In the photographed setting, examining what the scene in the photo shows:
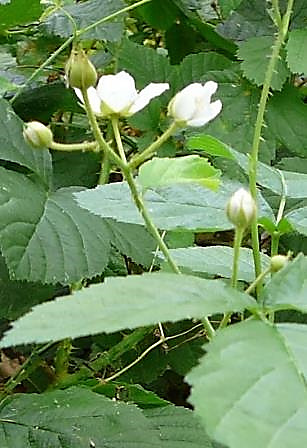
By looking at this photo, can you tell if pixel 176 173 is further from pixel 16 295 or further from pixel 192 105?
pixel 16 295

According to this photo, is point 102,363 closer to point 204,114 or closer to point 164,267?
point 164,267

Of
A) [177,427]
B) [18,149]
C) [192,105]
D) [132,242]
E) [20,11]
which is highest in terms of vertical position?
[192,105]

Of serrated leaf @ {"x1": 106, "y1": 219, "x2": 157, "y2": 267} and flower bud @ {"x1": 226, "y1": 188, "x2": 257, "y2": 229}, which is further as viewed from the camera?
serrated leaf @ {"x1": 106, "y1": 219, "x2": 157, "y2": 267}

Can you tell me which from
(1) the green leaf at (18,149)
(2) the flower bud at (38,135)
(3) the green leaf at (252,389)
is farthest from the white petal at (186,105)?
(1) the green leaf at (18,149)

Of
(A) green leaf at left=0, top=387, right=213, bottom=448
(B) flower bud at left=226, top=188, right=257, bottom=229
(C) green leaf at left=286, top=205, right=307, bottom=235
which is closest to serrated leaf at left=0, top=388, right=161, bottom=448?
(A) green leaf at left=0, top=387, right=213, bottom=448

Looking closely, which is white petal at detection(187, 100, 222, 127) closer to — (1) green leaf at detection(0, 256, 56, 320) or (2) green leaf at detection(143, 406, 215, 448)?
(2) green leaf at detection(143, 406, 215, 448)

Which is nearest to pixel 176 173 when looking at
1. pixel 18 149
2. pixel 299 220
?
pixel 299 220

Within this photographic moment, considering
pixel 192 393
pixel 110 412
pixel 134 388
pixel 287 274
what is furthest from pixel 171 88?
pixel 192 393
